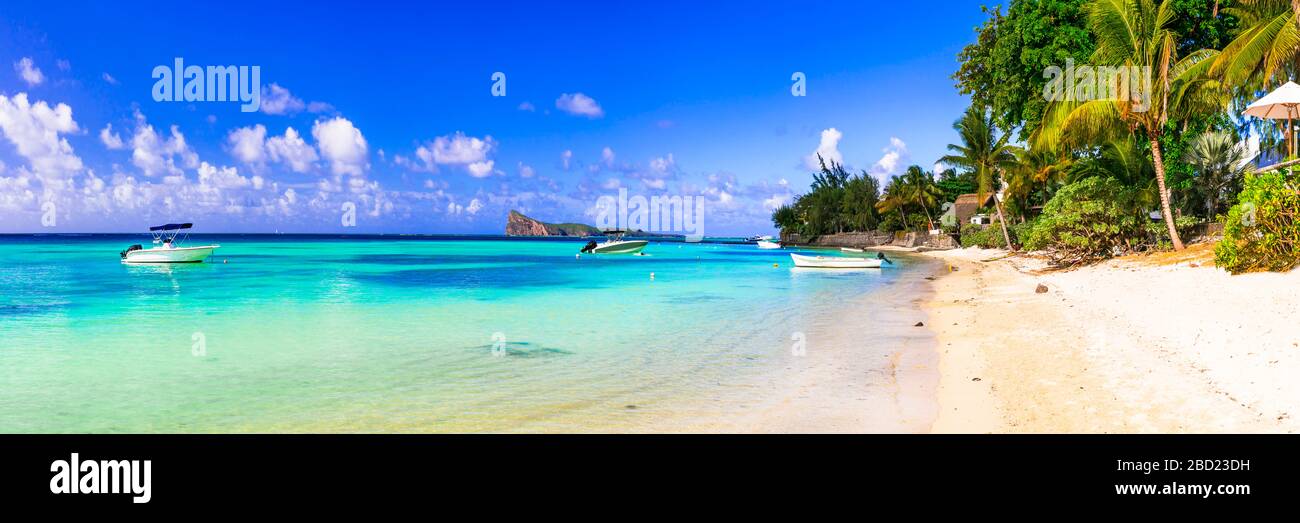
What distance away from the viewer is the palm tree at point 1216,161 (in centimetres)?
2723

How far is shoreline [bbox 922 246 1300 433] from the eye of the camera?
5.57 metres

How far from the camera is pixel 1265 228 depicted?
11578 millimetres

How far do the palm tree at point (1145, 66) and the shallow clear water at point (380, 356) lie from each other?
871cm

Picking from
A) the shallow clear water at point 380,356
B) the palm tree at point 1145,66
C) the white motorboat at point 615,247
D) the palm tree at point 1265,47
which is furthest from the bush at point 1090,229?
the white motorboat at point 615,247

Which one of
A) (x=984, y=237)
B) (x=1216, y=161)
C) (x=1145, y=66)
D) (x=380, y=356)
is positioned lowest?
(x=380, y=356)

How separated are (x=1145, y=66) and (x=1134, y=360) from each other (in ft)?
51.4

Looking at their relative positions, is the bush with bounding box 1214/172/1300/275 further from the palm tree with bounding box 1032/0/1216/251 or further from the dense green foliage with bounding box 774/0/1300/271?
the palm tree with bounding box 1032/0/1216/251

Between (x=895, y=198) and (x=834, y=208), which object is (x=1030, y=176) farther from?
(x=834, y=208)

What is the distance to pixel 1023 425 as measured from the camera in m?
5.66
